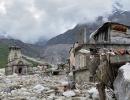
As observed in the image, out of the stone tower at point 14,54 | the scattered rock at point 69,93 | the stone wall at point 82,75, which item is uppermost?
the stone tower at point 14,54

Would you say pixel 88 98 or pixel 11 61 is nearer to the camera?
pixel 88 98

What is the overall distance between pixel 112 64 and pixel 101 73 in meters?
0.43

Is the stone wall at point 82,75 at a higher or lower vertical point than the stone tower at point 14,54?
lower

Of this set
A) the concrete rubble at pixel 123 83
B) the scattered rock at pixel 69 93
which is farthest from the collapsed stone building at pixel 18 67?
the concrete rubble at pixel 123 83

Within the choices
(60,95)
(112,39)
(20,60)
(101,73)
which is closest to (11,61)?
(20,60)

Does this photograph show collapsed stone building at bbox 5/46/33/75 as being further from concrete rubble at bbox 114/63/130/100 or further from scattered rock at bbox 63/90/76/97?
concrete rubble at bbox 114/63/130/100

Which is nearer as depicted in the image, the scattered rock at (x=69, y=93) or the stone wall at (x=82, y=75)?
the scattered rock at (x=69, y=93)

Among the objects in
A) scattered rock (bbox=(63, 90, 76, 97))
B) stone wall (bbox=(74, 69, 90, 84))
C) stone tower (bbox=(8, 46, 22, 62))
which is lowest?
scattered rock (bbox=(63, 90, 76, 97))

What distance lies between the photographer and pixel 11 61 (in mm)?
85000

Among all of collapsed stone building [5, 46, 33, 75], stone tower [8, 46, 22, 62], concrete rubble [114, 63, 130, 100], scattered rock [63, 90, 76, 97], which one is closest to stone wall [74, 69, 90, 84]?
scattered rock [63, 90, 76, 97]

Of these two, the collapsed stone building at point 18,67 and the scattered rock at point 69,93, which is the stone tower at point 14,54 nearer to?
the collapsed stone building at point 18,67

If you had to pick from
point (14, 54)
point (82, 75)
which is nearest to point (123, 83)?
point (82, 75)

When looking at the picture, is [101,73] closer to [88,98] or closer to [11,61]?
[88,98]

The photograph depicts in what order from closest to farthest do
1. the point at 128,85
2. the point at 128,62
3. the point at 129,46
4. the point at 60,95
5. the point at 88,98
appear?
1. the point at 128,85
2. the point at 128,62
3. the point at 88,98
4. the point at 60,95
5. the point at 129,46
